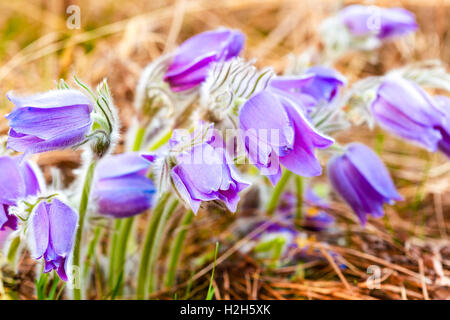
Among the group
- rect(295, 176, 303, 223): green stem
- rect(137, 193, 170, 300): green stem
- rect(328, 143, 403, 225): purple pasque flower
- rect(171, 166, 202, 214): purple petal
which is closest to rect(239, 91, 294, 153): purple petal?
rect(171, 166, 202, 214): purple petal

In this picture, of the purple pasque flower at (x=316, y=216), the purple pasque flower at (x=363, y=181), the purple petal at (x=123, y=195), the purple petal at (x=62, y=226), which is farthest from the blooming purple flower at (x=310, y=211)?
the purple petal at (x=62, y=226)

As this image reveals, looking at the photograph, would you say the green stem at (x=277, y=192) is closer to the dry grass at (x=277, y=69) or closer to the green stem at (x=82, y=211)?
the dry grass at (x=277, y=69)

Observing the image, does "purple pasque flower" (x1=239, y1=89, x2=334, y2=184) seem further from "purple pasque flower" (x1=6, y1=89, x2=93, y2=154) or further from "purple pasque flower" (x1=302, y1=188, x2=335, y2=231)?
"purple pasque flower" (x1=302, y1=188, x2=335, y2=231)

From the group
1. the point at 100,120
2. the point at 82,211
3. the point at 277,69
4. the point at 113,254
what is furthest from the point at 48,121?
the point at 277,69

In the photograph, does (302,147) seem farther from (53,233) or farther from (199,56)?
(53,233)

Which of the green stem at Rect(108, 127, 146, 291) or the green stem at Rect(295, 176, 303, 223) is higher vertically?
the green stem at Rect(295, 176, 303, 223)
